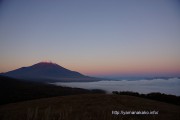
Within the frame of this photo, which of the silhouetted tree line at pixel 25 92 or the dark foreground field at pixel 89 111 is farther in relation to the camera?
the silhouetted tree line at pixel 25 92

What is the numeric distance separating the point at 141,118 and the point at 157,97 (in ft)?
41.2

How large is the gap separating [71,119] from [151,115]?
3.62m

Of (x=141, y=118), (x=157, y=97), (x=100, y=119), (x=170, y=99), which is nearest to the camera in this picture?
(x=100, y=119)

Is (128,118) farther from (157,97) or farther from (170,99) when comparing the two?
(157,97)

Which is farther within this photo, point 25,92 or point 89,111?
point 25,92

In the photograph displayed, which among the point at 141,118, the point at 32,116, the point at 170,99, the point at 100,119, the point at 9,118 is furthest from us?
the point at 170,99

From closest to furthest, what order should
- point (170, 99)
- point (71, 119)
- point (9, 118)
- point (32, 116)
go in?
point (32, 116) → point (71, 119) → point (9, 118) → point (170, 99)

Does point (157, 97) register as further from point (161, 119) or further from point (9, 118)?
point (9, 118)

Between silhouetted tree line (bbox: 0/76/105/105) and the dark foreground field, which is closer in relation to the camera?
the dark foreground field

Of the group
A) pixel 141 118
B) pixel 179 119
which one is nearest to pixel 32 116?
pixel 141 118

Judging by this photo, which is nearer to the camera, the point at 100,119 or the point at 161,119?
the point at 100,119

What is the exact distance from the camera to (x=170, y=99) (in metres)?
18.3

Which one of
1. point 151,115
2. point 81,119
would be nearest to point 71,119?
point 81,119

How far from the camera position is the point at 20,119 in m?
8.71
